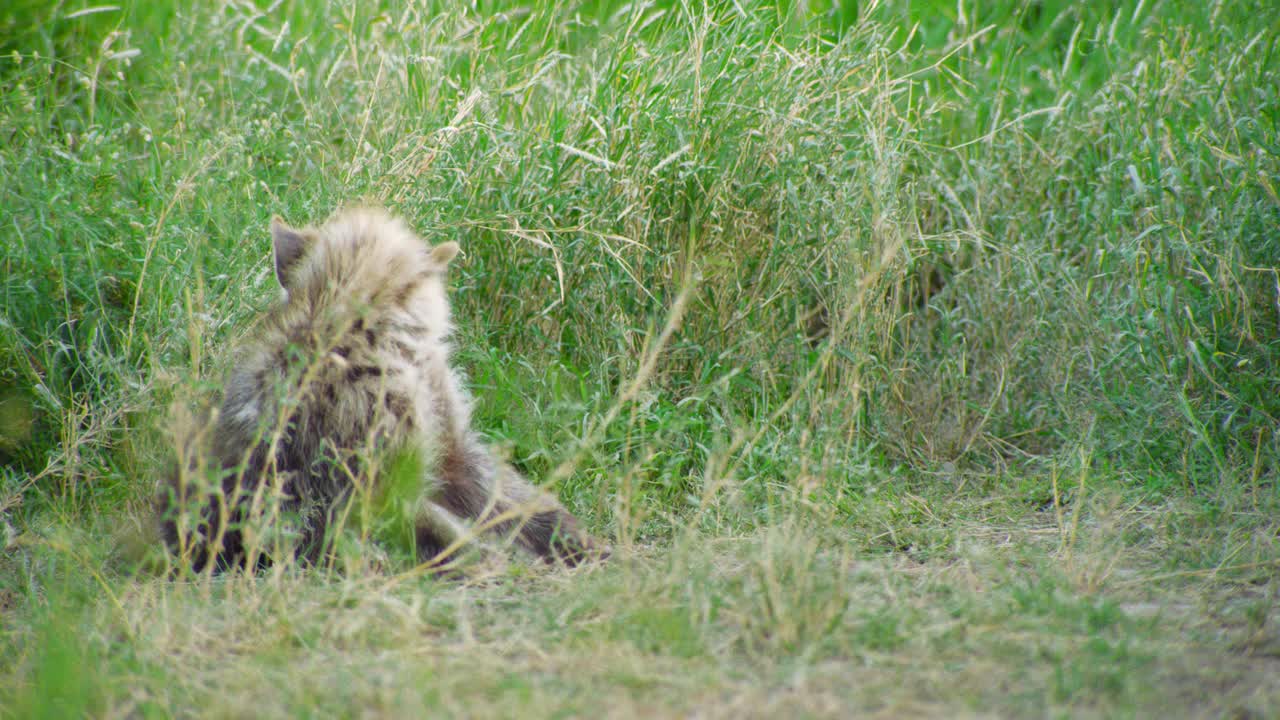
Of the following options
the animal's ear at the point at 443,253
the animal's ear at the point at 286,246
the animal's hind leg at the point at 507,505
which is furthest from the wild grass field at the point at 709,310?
the animal's ear at the point at 443,253

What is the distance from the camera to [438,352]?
4098 millimetres

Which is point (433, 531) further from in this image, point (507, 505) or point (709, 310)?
point (709, 310)

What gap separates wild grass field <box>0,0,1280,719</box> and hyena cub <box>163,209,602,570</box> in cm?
18

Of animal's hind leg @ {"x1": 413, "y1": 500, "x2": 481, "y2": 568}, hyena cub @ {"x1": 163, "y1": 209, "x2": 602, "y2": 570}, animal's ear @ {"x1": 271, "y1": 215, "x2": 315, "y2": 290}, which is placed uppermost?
animal's ear @ {"x1": 271, "y1": 215, "x2": 315, "y2": 290}

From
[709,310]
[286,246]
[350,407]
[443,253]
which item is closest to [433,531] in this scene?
[350,407]

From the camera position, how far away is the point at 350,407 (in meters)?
3.75

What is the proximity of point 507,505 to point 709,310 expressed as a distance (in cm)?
156

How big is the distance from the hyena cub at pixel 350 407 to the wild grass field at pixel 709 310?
0.60ft

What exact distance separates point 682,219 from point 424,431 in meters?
1.83

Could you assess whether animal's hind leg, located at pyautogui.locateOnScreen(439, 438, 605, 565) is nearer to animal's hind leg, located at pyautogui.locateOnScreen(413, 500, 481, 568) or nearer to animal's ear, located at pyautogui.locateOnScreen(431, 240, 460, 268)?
animal's hind leg, located at pyautogui.locateOnScreen(413, 500, 481, 568)

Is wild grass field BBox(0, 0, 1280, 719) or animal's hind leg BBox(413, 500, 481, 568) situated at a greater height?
wild grass field BBox(0, 0, 1280, 719)

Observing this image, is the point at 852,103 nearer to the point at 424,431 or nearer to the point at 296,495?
the point at 424,431

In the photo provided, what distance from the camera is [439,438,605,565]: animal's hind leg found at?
13.1 feet

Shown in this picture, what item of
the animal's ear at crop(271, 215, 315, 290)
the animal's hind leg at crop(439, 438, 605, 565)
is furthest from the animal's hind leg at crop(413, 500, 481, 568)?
the animal's ear at crop(271, 215, 315, 290)
